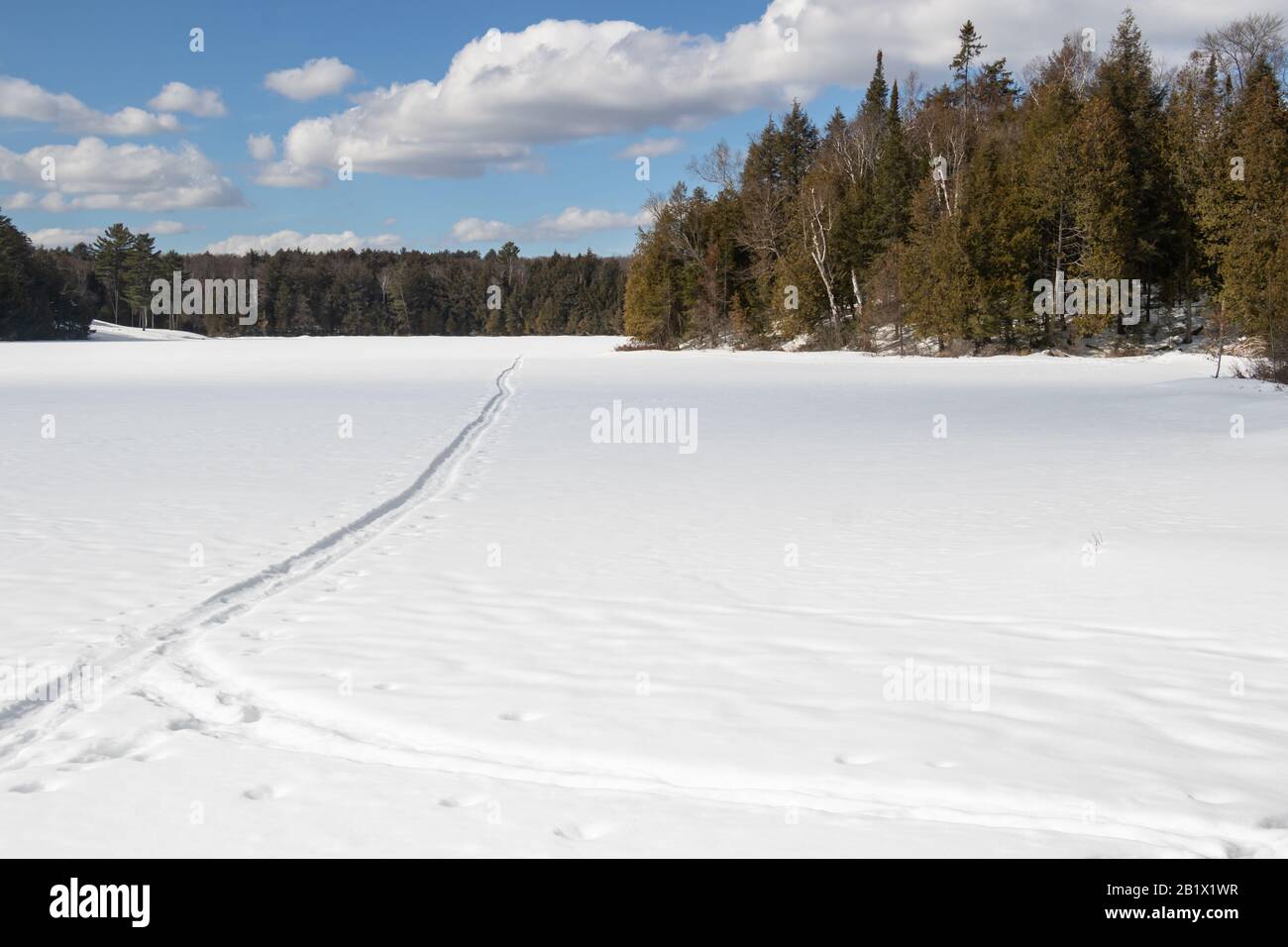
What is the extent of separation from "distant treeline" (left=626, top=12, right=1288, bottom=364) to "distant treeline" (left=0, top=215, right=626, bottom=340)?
58786 mm

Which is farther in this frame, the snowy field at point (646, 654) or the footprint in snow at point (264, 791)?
the footprint in snow at point (264, 791)

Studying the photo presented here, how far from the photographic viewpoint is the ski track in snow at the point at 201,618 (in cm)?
527

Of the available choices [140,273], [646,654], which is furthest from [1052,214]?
[140,273]

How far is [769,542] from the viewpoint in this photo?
10.6 m

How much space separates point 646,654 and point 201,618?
330cm

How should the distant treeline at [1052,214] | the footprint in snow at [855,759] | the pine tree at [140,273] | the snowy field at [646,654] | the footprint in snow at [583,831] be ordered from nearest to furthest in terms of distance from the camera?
1. the footprint in snow at [583,831]
2. the snowy field at [646,654]
3. the footprint in snow at [855,759]
4. the distant treeline at [1052,214]
5. the pine tree at [140,273]

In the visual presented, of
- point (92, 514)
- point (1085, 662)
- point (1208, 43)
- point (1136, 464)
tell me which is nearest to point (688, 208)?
point (1208, 43)

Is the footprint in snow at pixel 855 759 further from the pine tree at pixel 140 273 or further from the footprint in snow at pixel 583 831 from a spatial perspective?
the pine tree at pixel 140 273

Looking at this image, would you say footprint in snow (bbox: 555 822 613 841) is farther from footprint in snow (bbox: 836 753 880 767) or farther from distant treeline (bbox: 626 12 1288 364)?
distant treeline (bbox: 626 12 1288 364)

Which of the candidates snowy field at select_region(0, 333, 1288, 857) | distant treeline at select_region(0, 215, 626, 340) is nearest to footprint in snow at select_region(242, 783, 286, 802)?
snowy field at select_region(0, 333, 1288, 857)

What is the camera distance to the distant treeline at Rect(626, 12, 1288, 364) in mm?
49281

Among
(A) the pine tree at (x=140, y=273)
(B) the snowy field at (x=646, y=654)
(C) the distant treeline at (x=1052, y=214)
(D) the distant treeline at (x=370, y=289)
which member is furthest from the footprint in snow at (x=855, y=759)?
(A) the pine tree at (x=140, y=273)

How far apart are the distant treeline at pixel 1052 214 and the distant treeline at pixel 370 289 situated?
193 feet
